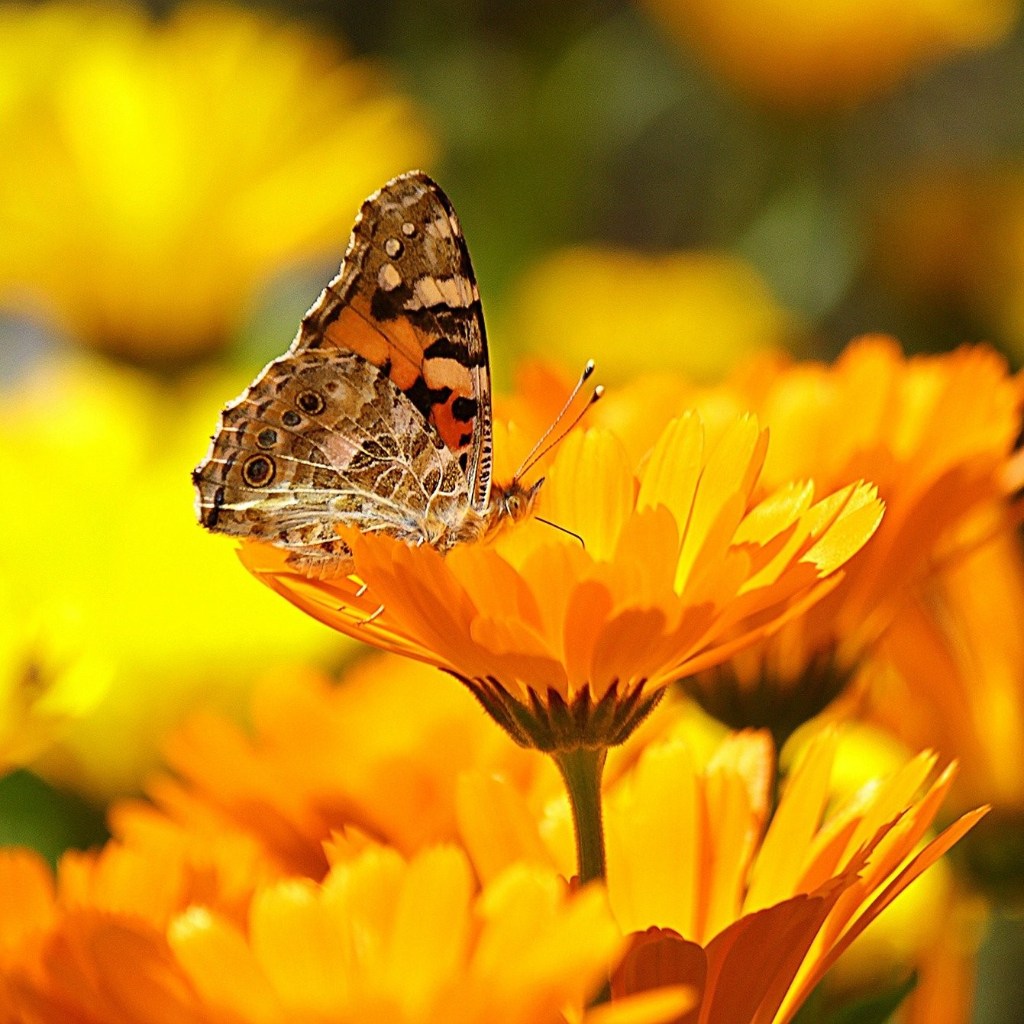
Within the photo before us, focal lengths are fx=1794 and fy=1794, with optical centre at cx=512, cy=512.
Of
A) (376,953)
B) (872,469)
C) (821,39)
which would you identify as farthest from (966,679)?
(821,39)

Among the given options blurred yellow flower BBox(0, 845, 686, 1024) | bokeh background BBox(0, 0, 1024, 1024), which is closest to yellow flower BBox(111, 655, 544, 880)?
blurred yellow flower BBox(0, 845, 686, 1024)

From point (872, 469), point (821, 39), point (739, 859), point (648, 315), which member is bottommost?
point (739, 859)

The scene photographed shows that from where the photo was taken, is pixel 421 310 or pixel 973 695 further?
pixel 973 695

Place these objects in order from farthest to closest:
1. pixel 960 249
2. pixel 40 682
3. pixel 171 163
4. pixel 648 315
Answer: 1. pixel 648 315
2. pixel 960 249
3. pixel 171 163
4. pixel 40 682

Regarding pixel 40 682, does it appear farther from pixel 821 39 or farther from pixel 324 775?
pixel 821 39

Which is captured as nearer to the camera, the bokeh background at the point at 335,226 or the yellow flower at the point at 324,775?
the yellow flower at the point at 324,775

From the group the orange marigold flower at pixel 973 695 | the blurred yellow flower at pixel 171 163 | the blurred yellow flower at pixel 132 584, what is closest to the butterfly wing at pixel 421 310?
the orange marigold flower at pixel 973 695

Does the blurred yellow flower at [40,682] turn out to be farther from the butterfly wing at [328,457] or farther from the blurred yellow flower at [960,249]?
the blurred yellow flower at [960,249]

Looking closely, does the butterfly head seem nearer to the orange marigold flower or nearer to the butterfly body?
the butterfly body
